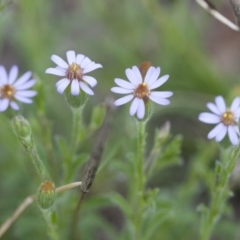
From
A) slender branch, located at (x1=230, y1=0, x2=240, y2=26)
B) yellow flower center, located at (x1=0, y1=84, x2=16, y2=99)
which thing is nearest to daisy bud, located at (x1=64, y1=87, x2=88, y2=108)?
yellow flower center, located at (x1=0, y1=84, x2=16, y2=99)

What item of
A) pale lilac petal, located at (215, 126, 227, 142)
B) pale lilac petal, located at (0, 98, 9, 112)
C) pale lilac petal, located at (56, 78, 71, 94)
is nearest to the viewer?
pale lilac petal, located at (56, 78, 71, 94)

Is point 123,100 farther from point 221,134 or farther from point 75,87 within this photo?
point 221,134

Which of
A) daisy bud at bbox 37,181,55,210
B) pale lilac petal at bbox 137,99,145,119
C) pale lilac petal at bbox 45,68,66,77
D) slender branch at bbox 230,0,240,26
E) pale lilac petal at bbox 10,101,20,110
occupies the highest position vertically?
slender branch at bbox 230,0,240,26

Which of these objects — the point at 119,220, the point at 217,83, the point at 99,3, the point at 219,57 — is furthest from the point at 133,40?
the point at 119,220

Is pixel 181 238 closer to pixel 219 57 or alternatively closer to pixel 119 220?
pixel 119 220

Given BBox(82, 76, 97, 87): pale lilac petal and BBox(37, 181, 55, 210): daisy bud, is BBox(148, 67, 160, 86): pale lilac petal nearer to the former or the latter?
BBox(82, 76, 97, 87): pale lilac petal

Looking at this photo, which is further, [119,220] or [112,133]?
[119,220]
